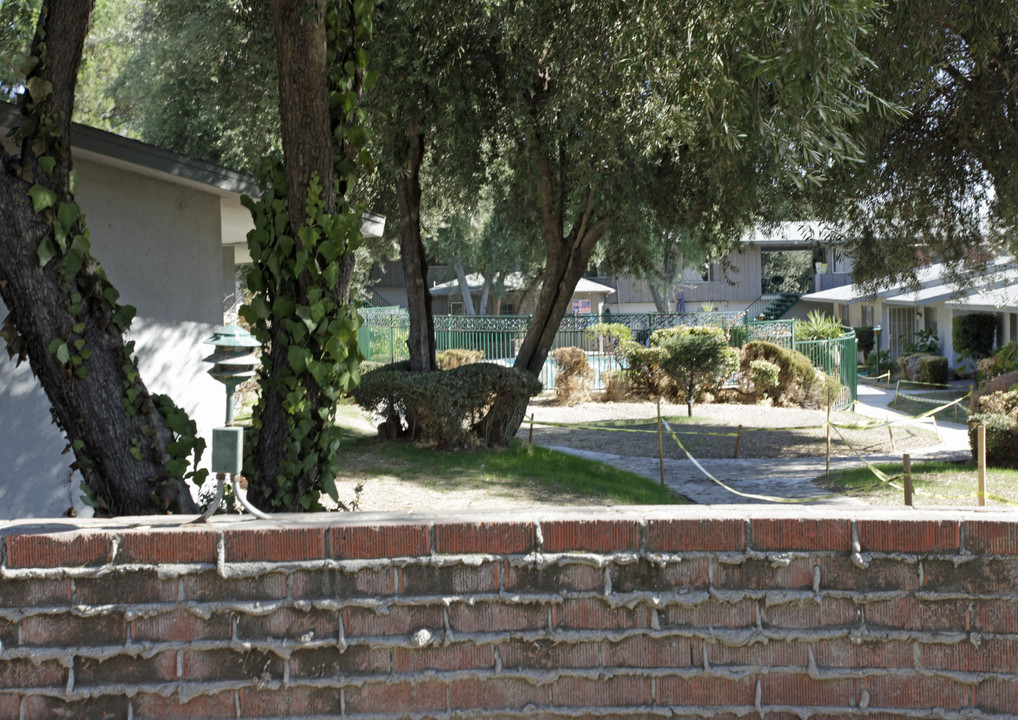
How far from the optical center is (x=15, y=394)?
23.7 ft

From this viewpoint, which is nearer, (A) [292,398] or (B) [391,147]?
(A) [292,398]

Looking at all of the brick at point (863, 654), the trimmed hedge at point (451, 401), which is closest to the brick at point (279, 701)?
the brick at point (863, 654)

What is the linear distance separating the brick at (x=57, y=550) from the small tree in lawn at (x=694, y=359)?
17180 millimetres

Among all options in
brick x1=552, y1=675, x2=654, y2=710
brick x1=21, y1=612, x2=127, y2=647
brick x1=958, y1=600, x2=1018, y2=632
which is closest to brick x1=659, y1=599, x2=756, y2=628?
brick x1=552, y1=675, x2=654, y2=710

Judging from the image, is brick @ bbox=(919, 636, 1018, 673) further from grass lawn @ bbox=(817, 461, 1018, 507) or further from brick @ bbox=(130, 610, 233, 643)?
grass lawn @ bbox=(817, 461, 1018, 507)

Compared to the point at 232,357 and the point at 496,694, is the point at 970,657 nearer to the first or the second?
the point at 496,694

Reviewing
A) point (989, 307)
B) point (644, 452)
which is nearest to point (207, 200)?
point (644, 452)

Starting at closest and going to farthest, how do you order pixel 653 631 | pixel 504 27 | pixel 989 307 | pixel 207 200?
pixel 653 631 → pixel 207 200 → pixel 504 27 → pixel 989 307

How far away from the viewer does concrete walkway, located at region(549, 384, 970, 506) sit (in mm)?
11492

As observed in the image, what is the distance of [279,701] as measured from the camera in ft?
9.82

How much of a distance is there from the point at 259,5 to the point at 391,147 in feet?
9.22

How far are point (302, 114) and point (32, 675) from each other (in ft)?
10.7

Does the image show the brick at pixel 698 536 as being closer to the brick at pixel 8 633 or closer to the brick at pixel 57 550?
the brick at pixel 57 550

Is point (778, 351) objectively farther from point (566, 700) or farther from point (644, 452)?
point (566, 700)
